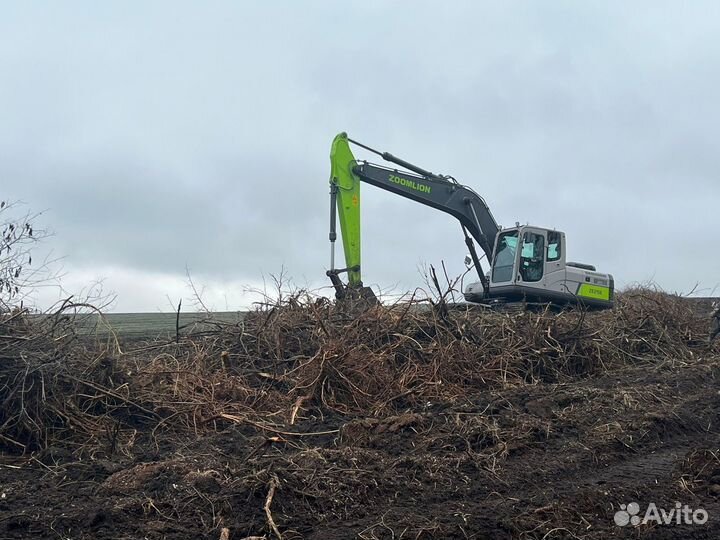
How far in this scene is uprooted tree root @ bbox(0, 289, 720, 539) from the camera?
5152 millimetres

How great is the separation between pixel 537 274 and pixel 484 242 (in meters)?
1.43

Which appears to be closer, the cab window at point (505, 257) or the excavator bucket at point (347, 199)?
the excavator bucket at point (347, 199)

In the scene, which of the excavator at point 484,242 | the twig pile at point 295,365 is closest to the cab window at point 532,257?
the excavator at point 484,242

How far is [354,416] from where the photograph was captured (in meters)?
8.24

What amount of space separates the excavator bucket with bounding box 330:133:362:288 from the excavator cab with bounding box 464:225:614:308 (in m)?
2.94

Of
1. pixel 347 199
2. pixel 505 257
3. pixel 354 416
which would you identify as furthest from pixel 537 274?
pixel 354 416

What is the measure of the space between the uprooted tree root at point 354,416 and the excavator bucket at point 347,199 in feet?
8.28

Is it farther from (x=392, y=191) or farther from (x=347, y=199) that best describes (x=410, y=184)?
(x=347, y=199)

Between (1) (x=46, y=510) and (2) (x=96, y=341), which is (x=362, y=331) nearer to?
(2) (x=96, y=341)

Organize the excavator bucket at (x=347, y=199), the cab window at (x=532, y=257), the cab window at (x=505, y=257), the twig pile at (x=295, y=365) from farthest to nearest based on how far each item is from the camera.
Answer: the cab window at (x=505, y=257) → the cab window at (x=532, y=257) → the excavator bucket at (x=347, y=199) → the twig pile at (x=295, y=365)

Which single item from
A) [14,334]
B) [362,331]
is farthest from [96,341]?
[362,331]

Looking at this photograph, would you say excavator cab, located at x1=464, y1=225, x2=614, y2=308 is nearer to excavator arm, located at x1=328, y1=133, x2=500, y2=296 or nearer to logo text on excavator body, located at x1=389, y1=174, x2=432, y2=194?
excavator arm, located at x1=328, y1=133, x2=500, y2=296

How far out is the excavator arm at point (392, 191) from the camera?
13578 millimetres

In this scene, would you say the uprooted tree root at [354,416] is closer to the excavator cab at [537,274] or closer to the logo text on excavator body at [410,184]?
the excavator cab at [537,274]
